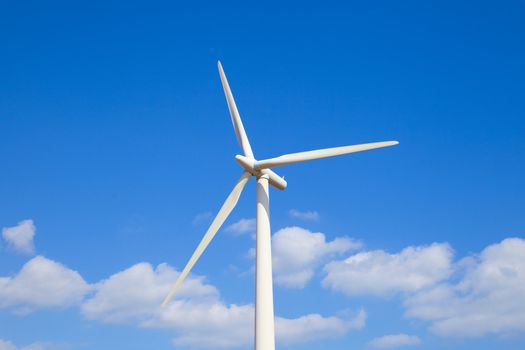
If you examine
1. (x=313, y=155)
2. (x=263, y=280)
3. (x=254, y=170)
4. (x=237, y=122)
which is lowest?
(x=263, y=280)

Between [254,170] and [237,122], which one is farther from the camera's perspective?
[237,122]

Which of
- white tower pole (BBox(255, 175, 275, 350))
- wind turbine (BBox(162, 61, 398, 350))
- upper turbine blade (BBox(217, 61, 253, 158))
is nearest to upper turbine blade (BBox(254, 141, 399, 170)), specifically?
wind turbine (BBox(162, 61, 398, 350))

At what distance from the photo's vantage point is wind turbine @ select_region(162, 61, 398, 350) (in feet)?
93.6

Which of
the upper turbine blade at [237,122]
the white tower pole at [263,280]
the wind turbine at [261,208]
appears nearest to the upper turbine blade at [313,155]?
the wind turbine at [261,208]

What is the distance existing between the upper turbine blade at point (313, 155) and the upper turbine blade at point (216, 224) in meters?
1.33

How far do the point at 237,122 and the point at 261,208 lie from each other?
21.8 feet

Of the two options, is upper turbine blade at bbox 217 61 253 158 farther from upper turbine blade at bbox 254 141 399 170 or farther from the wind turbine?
upper turbine blade at bbox 254 141 399 170

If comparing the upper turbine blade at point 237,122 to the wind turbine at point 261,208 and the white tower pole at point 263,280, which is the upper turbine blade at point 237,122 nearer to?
the wind turbine at point 261,208

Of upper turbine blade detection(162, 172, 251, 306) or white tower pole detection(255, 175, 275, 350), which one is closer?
white tower pole detection(255, 175, 275, 350)

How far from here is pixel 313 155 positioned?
34.4 meters

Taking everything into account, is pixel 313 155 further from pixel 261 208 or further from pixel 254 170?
pixel 261 208

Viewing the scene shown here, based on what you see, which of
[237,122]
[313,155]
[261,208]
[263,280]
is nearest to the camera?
[263,280]

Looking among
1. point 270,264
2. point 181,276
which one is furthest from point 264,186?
point 181,276

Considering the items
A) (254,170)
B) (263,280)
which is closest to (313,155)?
(254,170)
